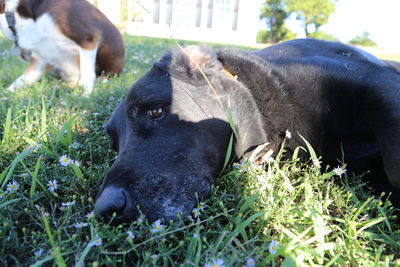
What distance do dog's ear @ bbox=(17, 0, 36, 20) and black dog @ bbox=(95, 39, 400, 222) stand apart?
3.32 m

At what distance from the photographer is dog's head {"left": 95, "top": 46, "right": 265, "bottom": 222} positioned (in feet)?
4.75

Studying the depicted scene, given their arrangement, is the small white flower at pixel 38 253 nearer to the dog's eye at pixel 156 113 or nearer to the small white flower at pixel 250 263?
the small white flower at pixel 250 263

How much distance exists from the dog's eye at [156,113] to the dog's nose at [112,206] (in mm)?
584

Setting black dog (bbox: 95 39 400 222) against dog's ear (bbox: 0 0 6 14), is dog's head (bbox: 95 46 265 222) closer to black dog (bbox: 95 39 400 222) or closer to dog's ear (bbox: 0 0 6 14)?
black dog (bbox: 95 39 400 222)

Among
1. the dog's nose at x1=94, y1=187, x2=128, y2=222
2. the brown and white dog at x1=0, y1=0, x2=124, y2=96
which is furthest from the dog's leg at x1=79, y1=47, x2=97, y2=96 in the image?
the dog's nose at x1=94, y1=187, x2=128, y2=222

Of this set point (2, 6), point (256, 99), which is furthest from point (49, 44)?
point (256, 99)

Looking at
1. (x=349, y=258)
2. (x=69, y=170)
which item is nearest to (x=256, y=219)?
(x=349, y=258)

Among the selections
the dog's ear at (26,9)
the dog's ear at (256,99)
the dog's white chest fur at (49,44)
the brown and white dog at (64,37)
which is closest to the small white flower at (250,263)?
the dog's ear at (256,99)

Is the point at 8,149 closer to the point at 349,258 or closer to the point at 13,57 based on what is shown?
the point at 349,258

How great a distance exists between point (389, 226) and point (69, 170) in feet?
5.83

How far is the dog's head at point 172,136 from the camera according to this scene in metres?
1.45

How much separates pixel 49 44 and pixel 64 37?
405mm

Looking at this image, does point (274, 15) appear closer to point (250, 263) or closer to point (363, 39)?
point (363, 39)

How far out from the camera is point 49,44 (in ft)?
15.4
